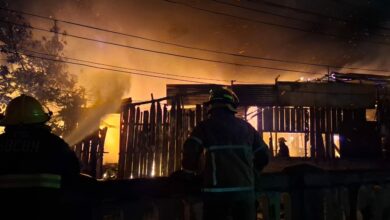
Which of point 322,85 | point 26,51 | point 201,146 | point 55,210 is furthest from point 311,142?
point 26,51

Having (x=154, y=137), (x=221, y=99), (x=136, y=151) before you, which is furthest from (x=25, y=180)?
(x=136, y=151)

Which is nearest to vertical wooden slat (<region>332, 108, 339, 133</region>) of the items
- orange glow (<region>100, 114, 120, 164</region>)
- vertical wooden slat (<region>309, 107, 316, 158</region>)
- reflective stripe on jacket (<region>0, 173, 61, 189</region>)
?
vertical wooden slat (<region>309, 107, 316, 158</region>)

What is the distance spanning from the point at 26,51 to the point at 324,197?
22.6m

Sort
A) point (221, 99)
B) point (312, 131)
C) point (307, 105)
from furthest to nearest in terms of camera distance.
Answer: point (312, 131) < point (307, 105) < point (221, 99)

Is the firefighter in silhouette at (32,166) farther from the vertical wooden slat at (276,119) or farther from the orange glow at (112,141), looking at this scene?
the orange glow at (112,141)

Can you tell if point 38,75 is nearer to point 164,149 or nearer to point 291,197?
point 164,149

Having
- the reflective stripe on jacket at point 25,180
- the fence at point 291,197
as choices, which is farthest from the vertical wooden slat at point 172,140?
the reflective stripe on jacket at point 25,180

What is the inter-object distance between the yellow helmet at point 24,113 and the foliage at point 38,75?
18285 mm

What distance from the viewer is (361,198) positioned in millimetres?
4469

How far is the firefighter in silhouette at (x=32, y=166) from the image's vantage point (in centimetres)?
227

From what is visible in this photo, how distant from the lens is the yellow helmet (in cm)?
250

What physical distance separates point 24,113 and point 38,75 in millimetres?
21692

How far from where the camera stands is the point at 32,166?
2295mm

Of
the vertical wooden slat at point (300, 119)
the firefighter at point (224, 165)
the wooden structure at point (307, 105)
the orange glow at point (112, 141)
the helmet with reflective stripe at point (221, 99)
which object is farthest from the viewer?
the orange glow at point (112, 141)
